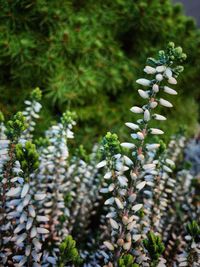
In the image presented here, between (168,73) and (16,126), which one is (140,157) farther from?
(16,126)

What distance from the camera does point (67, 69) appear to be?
2709 millimetres

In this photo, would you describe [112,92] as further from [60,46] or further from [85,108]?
[60,46]

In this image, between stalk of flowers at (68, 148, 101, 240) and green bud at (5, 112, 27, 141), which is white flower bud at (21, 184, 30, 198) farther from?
stalk of flowers at (68, 148, 101, 240)

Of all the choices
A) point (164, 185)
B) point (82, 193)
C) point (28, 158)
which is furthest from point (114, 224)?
point (164, 185)

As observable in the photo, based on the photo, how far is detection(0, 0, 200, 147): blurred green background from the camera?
257 cm

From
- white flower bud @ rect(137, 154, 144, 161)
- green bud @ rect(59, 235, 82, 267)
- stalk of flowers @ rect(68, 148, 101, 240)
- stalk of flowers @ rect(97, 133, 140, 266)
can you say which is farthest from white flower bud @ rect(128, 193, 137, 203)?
stalk of flowers @ rect(68, 148, 101, 240)

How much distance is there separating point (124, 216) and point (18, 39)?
180 cm

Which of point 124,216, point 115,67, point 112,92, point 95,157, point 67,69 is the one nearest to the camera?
point 124,216

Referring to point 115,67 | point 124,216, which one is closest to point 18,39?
point 115,67

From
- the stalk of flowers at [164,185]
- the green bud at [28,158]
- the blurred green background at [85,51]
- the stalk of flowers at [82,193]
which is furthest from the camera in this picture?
the blurred green background at [85,51]

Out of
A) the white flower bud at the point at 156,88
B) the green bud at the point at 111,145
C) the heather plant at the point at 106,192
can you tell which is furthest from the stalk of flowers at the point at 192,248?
the white flower bud at the point at 156,88

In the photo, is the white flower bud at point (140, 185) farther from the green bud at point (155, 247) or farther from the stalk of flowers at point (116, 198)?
the green bud at point (155, 247)

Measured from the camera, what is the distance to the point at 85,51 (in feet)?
8.89

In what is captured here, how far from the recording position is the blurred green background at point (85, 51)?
8.43 ft
